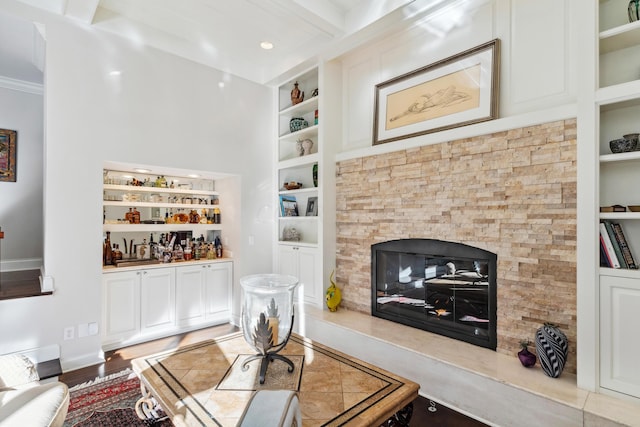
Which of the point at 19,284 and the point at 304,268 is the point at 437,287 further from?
the point at 19,284

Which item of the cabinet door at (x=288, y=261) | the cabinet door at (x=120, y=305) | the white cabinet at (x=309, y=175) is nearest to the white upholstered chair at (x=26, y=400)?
the cabinet door at (x=120, y=305)

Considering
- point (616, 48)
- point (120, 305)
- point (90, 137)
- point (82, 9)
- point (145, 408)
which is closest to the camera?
point (145, 408)

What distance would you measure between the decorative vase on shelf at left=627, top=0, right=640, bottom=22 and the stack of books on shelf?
122 centimetres

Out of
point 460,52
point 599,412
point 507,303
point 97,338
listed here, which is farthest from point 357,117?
point 97,338

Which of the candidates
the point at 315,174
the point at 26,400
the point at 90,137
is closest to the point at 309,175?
the point at 315,174

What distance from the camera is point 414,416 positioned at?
231cm

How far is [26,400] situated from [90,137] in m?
2.53

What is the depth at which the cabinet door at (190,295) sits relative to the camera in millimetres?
3861

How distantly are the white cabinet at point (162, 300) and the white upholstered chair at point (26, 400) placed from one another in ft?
6.08

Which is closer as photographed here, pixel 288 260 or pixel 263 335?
pixel 263 335

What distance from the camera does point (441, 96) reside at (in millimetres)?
3027

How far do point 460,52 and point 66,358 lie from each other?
431cm

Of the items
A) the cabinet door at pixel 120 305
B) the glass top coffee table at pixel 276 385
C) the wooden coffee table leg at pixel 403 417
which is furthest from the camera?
the cabinet door at pixel 120 305

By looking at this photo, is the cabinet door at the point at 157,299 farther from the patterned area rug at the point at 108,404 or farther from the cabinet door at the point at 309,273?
the cabinet door at the point at 309,273
